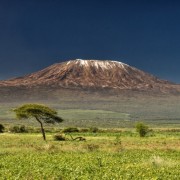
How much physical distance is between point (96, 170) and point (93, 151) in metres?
15.2

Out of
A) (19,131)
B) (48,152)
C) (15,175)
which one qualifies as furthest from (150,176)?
(19,131)

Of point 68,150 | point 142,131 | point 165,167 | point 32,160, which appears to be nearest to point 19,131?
point 142,131

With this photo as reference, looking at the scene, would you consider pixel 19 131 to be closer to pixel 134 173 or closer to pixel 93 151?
pixel 93 151

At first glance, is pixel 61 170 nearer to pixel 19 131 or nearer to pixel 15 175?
pixel 15 175

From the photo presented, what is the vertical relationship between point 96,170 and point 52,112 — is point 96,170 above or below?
below

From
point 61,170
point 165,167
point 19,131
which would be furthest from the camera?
point 19,131

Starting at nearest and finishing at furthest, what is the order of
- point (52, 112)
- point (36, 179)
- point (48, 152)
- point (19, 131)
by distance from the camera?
point (36, 179), point (48, 152), point (52, 112), point (19, 131)

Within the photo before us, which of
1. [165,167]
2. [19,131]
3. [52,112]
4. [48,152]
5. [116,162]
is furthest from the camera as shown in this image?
[19,131]

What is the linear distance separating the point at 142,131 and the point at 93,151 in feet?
113

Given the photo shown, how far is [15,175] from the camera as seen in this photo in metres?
25.0

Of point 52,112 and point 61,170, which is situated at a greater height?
point 52,112

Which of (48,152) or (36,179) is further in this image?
(48,152)

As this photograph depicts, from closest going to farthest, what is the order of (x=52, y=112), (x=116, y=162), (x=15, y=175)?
(x=15, y=175)
(x=116, y=162)
(x=52, y=112)

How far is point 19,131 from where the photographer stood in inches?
3474
